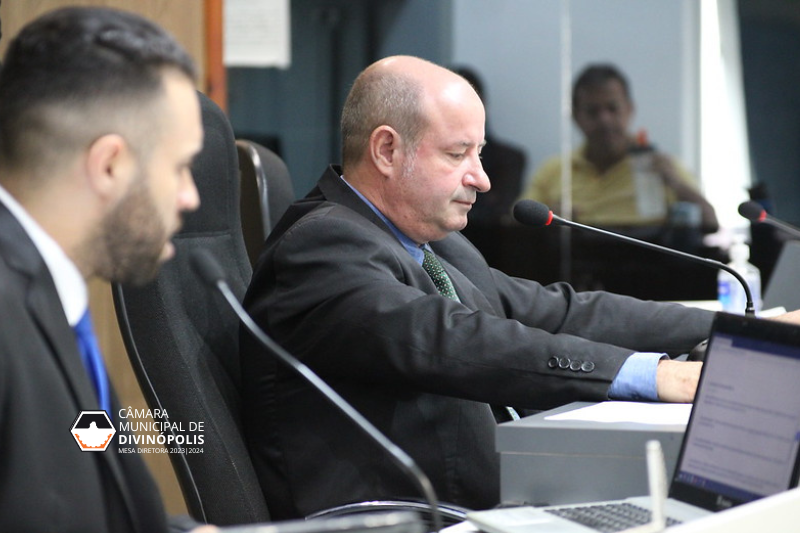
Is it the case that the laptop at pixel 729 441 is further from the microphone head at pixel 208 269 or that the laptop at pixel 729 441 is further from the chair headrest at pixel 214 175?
the chair headrest at pixel 214 175

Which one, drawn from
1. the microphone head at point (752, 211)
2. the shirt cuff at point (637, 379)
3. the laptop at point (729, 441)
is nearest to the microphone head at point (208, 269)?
the laptop at point (729, 441)

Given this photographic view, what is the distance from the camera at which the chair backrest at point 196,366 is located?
147cm

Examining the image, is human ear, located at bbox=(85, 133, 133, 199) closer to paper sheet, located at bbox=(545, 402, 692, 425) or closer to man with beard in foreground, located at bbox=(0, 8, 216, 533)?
man with beard in foreground, located at bbox=(0, 8, 216, 533)

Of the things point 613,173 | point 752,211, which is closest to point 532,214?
point 752,211

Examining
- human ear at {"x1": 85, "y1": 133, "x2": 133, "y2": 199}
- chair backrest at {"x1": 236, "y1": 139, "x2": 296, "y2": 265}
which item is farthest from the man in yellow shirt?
human ear at {"x1": 85, "y1": 133, "x2": 133, "y2": 199}

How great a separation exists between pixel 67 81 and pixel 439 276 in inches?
37.0

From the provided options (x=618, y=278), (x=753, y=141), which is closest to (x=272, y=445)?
(x=618, y=278)

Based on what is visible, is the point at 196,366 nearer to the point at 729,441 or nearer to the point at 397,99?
the point at 397,99

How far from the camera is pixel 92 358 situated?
1.07 metres

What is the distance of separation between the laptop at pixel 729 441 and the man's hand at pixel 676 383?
227 millimetres

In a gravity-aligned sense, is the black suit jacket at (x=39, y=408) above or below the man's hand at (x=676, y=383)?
above

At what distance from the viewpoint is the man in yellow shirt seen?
15.3 ft

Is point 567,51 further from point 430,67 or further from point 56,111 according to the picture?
point 56,111

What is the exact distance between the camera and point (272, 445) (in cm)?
163
